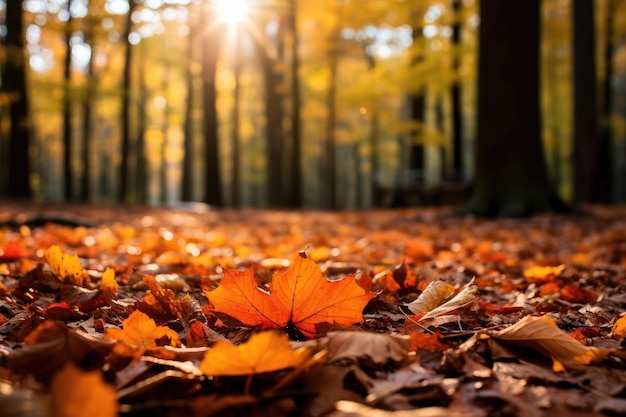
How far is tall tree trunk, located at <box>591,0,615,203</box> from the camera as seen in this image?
551 inches

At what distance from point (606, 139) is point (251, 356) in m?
17.1

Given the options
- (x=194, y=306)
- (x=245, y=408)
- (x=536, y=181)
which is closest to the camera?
(x=245, y=408)

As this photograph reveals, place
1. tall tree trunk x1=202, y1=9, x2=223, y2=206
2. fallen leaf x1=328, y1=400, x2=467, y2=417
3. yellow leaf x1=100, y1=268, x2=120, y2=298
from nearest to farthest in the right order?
fallen leaf x1=328, y1=400, x2=467, y2=417
yellow leaf x1=100, y1=268, x2=120, y2=298
tall tree trunk x1=202, y1=9, x2=223, y2=206

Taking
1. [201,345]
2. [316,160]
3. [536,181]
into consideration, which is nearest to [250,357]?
[201,345]

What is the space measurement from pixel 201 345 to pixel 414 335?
52 cm

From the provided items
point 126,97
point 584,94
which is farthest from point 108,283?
point 126,97

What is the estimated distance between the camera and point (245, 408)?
3.45 ft

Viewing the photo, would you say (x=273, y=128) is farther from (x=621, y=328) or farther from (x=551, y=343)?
(x=551, y=343)

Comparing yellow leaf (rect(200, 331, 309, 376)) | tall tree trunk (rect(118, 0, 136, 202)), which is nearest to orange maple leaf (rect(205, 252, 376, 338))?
yellow leaf (rect(200, 331, 309, 376))

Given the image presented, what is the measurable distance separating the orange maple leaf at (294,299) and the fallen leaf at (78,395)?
2.10 feet

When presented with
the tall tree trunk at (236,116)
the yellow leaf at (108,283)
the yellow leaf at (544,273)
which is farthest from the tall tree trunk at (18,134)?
the yellow leaf at (544,273)

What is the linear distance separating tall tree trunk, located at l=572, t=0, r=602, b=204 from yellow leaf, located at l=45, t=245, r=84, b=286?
10.5 metres

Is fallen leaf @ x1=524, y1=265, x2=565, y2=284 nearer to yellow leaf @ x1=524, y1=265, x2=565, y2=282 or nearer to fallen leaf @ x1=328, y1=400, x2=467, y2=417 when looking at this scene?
yellow leaf @ x1=524, y1=265, x2=565, y2=282

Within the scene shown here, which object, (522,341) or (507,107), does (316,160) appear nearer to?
(507,107)
